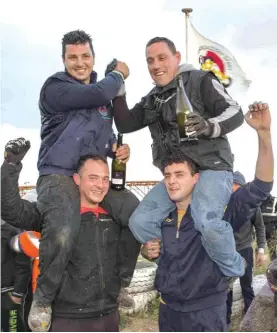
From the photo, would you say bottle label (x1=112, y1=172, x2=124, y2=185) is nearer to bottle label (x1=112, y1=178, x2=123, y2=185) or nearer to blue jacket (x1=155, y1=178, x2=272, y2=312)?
bottle label (x1=112, y1=178, x2=123, y2=185)

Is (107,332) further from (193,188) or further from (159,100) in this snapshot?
(159,100)

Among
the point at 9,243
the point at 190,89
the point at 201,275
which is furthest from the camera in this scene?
the point at 9,243

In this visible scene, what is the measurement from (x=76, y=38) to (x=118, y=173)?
1.31m

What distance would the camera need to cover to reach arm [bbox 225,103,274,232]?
3900mm

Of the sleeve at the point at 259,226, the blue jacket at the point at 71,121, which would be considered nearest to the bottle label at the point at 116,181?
the blue jacket at the point at 71,121

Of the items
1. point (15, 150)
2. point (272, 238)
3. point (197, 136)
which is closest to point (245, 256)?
point (197, 136)

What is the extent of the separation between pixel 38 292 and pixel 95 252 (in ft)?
1.84

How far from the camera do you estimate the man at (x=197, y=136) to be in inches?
157

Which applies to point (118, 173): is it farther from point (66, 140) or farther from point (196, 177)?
point (196, 177)

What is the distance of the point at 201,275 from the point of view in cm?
407

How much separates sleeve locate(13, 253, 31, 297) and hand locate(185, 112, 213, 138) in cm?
309

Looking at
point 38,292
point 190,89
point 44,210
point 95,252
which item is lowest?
point 38,292

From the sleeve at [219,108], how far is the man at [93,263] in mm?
1015

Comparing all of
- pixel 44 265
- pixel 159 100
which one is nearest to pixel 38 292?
pixel 44 265
